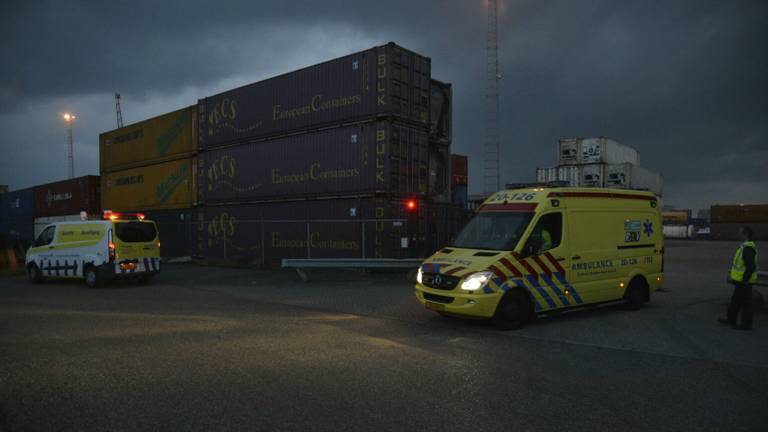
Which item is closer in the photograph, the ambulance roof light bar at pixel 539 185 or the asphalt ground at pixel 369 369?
the asphalt ground at pixel 369 369

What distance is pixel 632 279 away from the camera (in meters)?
9.52

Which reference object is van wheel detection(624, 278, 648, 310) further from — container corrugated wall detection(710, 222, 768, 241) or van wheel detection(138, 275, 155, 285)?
container corrugated wall detection(710, 222, 768, 241)

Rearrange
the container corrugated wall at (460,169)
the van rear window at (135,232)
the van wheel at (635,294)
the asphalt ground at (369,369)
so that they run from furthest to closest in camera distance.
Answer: the container corrugated wall at (460,169), the van rear window at (135,232), the van wheel at (635,294), the asphalt ground at (369,369)

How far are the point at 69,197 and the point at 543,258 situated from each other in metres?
30.7

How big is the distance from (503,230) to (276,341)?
13.4 feet

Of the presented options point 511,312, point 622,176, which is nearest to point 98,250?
point 511,312

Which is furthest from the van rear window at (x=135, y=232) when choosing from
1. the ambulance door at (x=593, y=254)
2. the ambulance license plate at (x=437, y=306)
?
the ambulance door at (x=593, y=254)

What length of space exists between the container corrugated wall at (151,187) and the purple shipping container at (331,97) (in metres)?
2.86

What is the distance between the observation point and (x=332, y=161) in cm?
1641

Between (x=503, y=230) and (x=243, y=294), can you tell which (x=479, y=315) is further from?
(x=243, y=294)

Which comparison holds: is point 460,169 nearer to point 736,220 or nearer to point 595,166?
point 595,166

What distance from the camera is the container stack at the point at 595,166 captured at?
3238 centimetres

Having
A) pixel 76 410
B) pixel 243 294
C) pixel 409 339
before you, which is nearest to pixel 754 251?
pixel 409 339

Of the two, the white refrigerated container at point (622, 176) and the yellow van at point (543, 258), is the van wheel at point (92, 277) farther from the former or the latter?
the white refrigerated container at point (622, 176)
